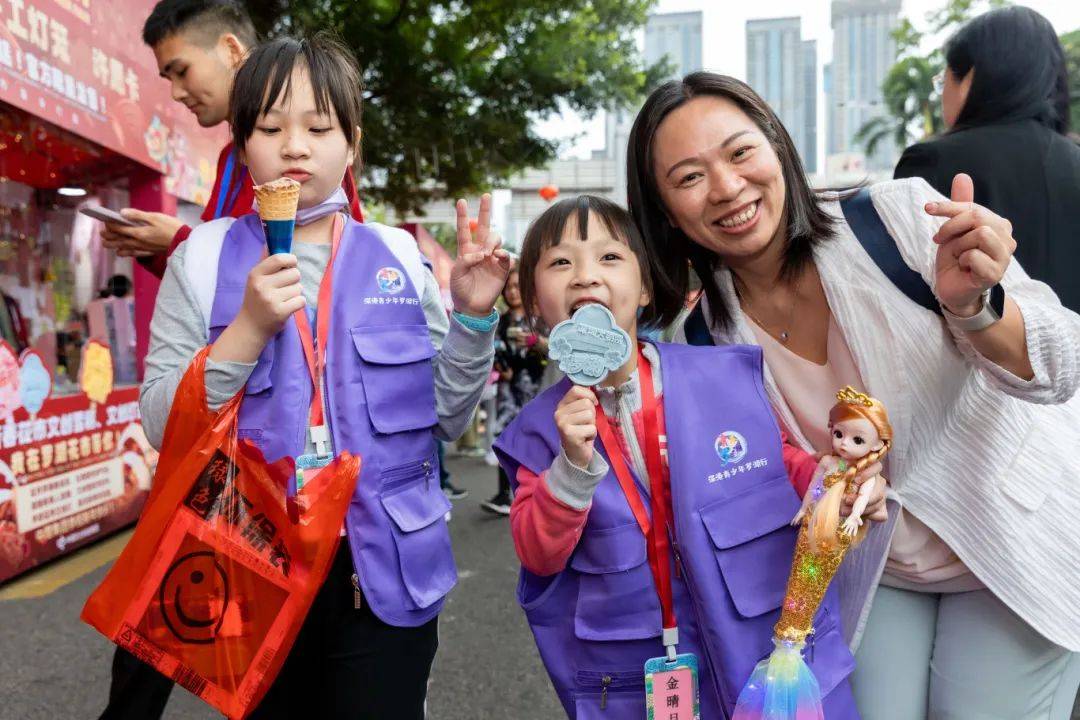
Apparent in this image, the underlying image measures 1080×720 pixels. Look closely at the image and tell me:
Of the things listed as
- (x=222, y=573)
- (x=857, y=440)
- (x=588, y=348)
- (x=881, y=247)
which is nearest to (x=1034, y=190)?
(x=881, y=247)

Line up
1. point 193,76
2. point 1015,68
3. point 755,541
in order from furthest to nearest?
point 193,76 < point 1015,68 < point 755,541

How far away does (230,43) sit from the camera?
8.05ft

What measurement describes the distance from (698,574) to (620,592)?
0.51 feet

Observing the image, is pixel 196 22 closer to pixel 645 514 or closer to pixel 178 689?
pixel 645 514

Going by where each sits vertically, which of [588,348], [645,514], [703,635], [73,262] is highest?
[73,262]

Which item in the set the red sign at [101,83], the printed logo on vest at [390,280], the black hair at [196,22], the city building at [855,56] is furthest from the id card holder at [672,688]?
the city building at [855,56]

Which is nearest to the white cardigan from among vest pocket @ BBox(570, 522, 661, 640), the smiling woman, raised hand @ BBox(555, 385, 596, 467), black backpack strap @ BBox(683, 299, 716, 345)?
the smiling woman

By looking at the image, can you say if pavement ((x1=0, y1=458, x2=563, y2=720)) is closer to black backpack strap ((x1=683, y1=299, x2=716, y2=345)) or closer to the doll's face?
black backpack strap ((x1=683, y1=299, x2=716, y2=345))

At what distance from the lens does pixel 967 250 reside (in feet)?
4.66

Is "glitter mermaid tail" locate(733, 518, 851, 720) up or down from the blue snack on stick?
down

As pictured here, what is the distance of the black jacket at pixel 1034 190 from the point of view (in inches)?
79.9

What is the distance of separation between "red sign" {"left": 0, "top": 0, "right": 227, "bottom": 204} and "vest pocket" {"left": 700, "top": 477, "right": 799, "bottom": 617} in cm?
457

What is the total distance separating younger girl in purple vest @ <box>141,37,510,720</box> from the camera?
65.9 inches

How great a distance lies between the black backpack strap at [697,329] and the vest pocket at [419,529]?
704 mm
